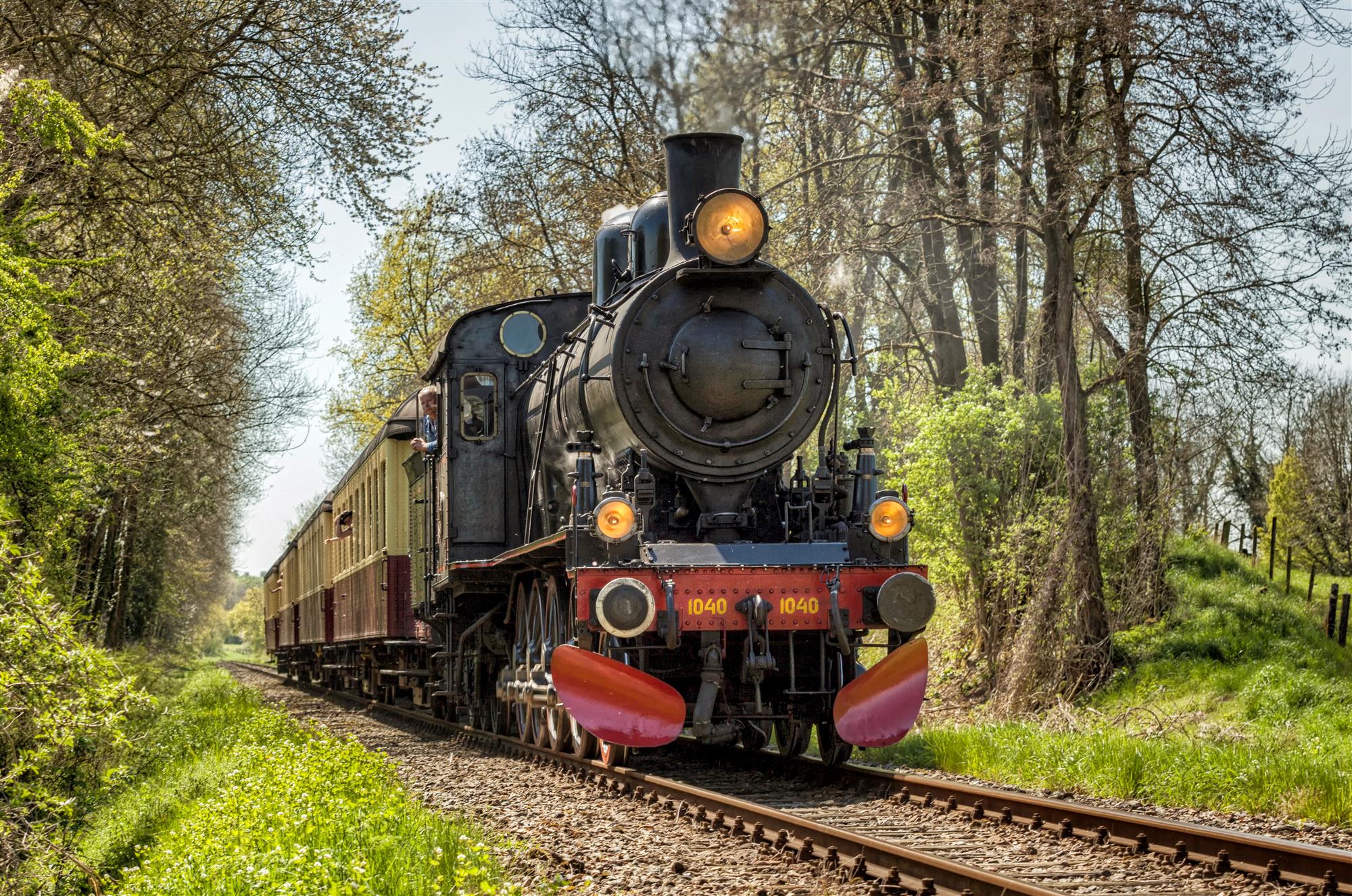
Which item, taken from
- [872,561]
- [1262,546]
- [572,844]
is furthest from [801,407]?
[1262,546]

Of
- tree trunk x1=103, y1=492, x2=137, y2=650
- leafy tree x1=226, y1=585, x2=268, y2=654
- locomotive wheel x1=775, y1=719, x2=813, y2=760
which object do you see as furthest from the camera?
leafy tree x1=226, y1=585, x2=268, y2=654

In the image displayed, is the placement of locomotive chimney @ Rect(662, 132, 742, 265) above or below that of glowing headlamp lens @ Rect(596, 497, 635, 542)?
above

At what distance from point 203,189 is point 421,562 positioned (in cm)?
482

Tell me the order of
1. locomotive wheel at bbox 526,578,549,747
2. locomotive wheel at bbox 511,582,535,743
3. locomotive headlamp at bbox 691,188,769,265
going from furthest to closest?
locomotive wheel at bbox 511,582,535,743
locomotive wheel at bbox 526,578,549,747
locomotive headlamp at bbox 691,188,769,265

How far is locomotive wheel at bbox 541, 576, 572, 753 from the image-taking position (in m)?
9.35

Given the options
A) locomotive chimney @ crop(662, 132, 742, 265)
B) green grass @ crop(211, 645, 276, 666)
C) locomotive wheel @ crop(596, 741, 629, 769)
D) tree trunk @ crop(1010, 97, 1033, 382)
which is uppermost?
tree trunk @ crop(1010, 97, 1033, 382)

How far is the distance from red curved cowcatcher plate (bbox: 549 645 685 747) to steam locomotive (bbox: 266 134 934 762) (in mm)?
12

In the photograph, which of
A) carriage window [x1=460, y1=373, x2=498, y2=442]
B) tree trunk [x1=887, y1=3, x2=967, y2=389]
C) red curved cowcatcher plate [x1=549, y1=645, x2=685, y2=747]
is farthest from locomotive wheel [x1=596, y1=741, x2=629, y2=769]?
tree trunk [x1=887, y1=3, x2=967, y2=389]

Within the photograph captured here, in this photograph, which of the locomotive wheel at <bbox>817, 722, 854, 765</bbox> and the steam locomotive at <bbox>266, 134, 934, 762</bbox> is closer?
the steam locomotive at <bbox>266, 134, 934, 762</bbox>

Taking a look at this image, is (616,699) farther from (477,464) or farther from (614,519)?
(477,464)

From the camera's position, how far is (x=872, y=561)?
338 inches

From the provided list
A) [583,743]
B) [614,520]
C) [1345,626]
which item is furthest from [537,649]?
[1345,626]

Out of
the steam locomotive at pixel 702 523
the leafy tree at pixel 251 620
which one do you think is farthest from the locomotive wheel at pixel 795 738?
the leafy tree at pixel 251 620

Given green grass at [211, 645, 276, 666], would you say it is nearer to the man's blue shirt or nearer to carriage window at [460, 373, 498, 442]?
the man's blue shirt
